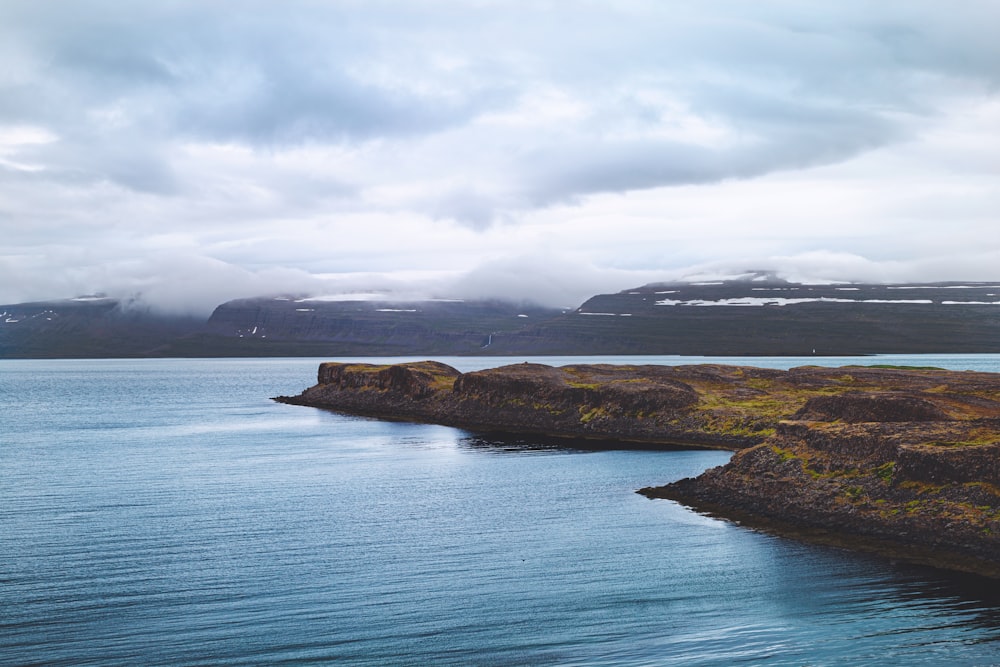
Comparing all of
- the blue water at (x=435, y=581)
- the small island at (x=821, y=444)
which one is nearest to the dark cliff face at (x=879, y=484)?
the small island at (x=821, y=444)

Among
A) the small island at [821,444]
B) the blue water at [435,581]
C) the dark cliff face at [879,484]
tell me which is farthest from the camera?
the small island at [821,444]

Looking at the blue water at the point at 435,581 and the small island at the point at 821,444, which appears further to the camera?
the small island at the point at 821,444

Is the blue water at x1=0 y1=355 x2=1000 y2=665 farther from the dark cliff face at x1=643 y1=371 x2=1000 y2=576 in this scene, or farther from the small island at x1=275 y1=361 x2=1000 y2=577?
the small island at x1=275 y1=361 x2=1000 y2=577

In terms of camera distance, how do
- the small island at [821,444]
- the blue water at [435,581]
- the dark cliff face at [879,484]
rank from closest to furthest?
the blue water at [435,581] → the dark cliff face at [879,484] → the small island at [821,444]

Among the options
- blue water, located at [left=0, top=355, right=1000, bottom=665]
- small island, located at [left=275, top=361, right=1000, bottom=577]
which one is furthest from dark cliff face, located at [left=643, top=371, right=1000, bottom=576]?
blue water, located at [left=0, top=355, right=1000, bottom=665]

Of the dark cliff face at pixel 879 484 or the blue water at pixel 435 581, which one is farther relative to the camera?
the dark cliff face at pixel 879 484

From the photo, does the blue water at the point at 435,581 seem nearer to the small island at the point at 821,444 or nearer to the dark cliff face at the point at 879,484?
the dark cliff face at the point at 879,484

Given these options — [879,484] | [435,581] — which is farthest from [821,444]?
[435,581]
